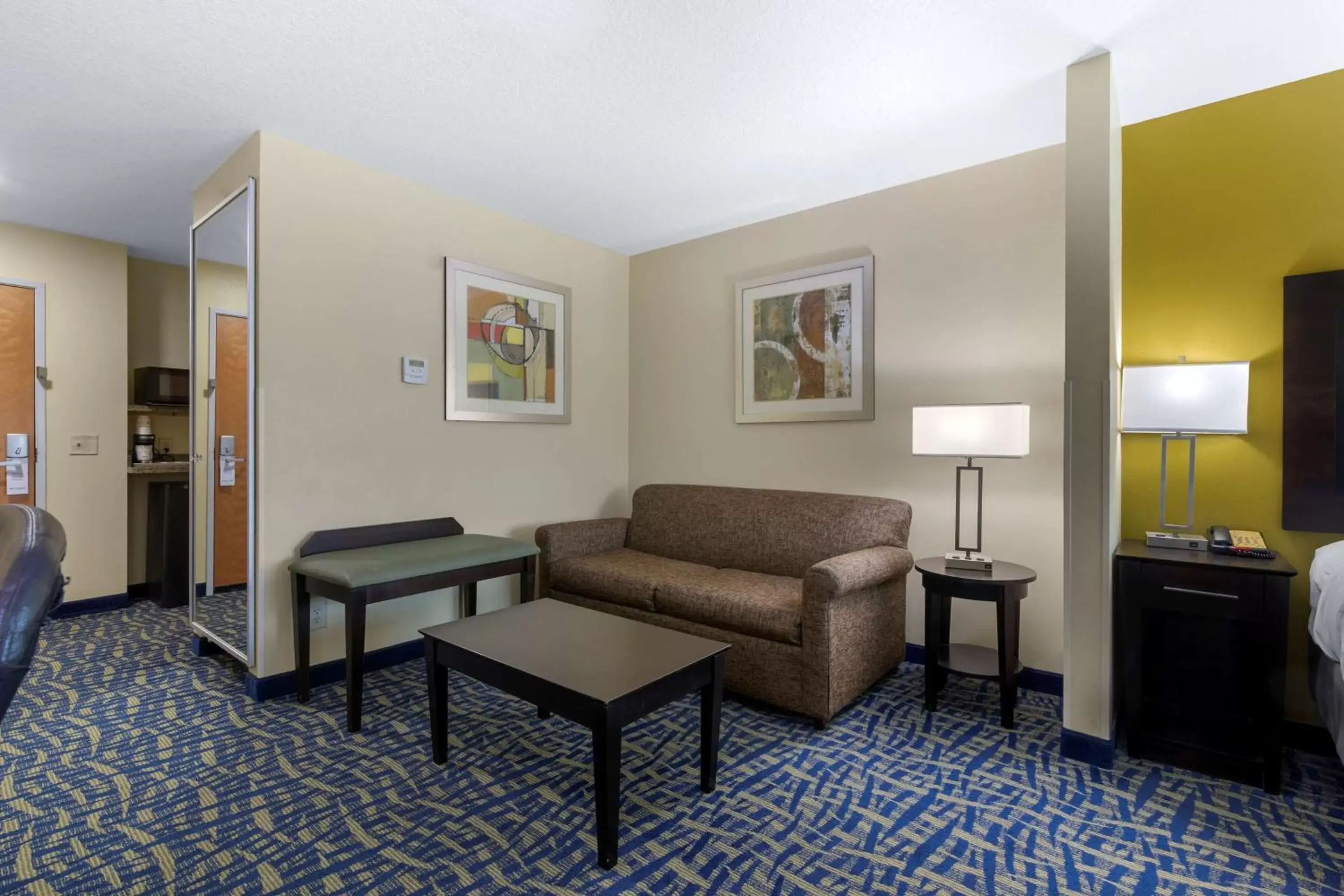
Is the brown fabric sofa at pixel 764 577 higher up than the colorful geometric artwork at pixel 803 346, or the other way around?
the colorful geometric artwork at pixel 803 346

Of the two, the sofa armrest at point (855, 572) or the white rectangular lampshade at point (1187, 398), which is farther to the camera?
the sofa armrest at point (855, 572)

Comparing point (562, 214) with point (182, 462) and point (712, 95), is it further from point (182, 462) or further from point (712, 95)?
point (182, 462)

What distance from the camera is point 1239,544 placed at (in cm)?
222

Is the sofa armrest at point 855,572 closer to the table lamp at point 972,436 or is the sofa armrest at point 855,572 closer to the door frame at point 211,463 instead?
the table lamp at point 972,436

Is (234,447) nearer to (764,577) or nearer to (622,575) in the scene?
(622,575)

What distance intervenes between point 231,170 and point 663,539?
286cm

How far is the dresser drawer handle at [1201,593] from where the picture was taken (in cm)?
206

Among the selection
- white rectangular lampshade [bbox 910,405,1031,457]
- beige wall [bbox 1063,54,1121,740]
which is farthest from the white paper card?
beige wall [bbox 1063,54,1121,740]

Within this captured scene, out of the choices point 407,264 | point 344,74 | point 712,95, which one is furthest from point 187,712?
point 712,95

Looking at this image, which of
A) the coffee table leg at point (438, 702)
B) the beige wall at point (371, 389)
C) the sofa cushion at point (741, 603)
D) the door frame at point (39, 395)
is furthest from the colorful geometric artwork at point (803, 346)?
the door frame at point (39, 395)

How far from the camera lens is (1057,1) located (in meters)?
1.90

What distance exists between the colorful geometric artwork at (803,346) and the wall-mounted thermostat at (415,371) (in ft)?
6.21

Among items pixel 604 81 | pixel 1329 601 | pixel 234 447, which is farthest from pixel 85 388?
pixel 1329 601

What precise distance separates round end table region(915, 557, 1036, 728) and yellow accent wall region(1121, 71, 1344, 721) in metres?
0.68
